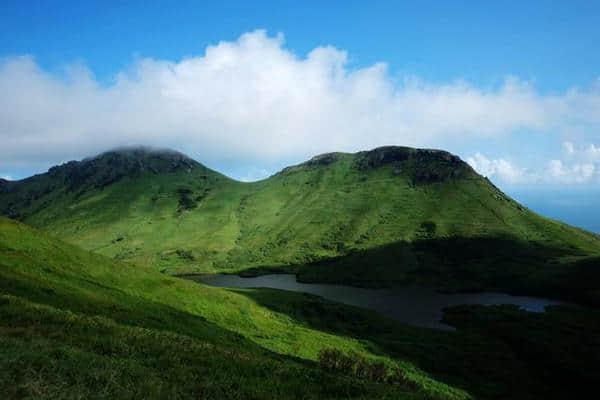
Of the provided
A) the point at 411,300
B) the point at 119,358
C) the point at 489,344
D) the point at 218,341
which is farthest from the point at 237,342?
the point at 411,300

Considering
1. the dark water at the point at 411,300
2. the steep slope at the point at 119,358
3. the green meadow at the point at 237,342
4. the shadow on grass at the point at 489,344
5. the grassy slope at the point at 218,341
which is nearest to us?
the steep slope at the point at 119,358

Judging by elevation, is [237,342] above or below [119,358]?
below

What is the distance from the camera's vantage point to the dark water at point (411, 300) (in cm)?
13112

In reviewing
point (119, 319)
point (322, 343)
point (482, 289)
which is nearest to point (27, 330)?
point (119, 319)

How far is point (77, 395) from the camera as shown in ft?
43.6

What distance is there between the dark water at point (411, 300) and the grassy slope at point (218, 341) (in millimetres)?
12806

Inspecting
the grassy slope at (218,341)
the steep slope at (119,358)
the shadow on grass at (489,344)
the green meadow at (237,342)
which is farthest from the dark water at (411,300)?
the steep slope at (119,358)

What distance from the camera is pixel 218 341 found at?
39562 mm

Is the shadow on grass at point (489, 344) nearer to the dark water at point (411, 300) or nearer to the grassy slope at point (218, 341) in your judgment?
the grassy slope at point (218, 341)

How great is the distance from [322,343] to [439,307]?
99.4 meters

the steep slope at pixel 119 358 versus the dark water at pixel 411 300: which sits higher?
the steep slope at pixel 119 358

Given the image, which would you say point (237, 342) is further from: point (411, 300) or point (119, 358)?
point (411, 300)

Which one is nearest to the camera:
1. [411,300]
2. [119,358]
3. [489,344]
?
[119,358]

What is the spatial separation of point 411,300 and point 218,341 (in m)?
136
